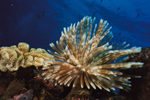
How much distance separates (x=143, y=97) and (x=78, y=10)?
32909mm

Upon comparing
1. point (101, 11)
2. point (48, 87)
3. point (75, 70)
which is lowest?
point (48, 87)

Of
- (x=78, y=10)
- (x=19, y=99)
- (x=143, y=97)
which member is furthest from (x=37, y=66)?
(x=78, y=10)

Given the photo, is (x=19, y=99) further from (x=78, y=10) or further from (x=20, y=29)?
(x=20, y=29)

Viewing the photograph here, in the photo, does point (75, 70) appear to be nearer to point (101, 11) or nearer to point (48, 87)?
point (48, 87)

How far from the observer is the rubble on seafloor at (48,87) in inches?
76.9

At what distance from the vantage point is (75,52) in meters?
2.12

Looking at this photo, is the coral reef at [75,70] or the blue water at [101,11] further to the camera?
the blue water at [101,11]

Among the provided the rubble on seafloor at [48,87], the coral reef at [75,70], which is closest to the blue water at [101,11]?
the coral reef at [75,70]

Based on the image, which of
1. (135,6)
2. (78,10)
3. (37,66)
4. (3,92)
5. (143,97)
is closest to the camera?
(143,97)

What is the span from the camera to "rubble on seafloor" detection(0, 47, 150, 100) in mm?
1954

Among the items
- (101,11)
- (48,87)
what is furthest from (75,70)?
(101,11)

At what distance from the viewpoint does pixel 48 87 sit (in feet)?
8.32

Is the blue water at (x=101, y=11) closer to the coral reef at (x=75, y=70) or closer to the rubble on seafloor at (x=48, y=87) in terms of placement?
the coral reef at (x=75, y=70)

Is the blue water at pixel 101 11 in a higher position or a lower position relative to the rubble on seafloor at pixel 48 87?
higher
